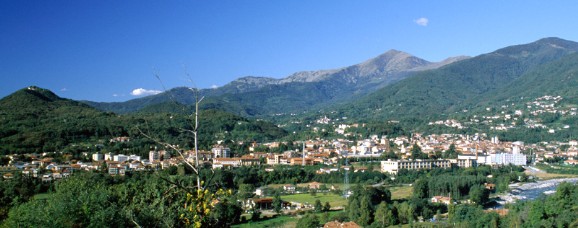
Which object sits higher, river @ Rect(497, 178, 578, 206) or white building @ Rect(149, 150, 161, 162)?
white building @ Rect(149, 150, 161, 162)

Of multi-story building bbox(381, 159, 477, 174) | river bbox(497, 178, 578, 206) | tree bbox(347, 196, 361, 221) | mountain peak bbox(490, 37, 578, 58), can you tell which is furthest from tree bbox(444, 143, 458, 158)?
mountain peak bbox(490, 37, 578, 58)

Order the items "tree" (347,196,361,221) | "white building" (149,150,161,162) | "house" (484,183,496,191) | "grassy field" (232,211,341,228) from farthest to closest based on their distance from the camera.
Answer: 1. "white building" (149,150,161,162)
2. "house" (484,183,496,191)
3. "tree" (347,196,361,221)
4. "grassy field" (232,211,341,228)

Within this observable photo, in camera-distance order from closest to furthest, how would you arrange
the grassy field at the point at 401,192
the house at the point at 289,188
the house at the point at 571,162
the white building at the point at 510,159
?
the grassy field at the point at 401,192 < the house at the point at 289,188 < the house at the point at 571,162 < the white building at the point at 510,159

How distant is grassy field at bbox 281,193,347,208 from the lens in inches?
1095

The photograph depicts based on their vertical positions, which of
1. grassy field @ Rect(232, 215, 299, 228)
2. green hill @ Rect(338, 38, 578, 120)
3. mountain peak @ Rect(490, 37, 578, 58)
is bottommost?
grassy field @ Rect(232, 215, 299, 228)

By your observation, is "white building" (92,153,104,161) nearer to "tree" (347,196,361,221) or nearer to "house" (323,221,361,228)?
"tree" (347,196,361,221)

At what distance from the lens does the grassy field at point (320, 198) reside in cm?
2781

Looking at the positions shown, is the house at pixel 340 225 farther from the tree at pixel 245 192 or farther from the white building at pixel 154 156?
the white building at pixel 154 156

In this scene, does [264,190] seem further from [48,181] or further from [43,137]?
[43,137]

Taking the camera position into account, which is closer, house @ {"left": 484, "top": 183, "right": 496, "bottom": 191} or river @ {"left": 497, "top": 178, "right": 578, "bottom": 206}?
river @ {"left": 497, "top": 178, "right": 578, "bottom": 206}

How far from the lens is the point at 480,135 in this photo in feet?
209

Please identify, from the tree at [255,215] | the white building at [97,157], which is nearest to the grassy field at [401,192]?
the tree at [255,215]

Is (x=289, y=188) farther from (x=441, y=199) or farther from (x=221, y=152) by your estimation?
(x=221, y=152)

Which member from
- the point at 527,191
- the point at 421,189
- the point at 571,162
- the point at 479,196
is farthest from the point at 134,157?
the point at 571,162
